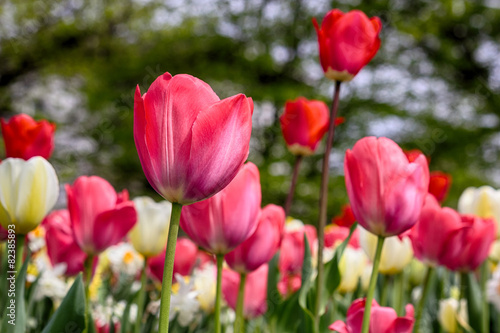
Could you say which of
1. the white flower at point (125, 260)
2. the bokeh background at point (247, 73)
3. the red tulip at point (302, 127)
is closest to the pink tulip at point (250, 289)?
the red tulip at point (302, 127)

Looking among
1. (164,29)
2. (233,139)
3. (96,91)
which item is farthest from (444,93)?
(233,139)

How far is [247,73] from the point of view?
6152mm

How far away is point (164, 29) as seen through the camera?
7.05 meters

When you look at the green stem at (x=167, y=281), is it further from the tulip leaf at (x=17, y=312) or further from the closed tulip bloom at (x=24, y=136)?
the closed tulip bloom at (x=24, y=136)

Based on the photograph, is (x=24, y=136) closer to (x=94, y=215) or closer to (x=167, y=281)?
(x=94, y=215)

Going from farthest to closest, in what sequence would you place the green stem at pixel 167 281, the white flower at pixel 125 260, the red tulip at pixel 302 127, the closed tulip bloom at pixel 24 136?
the white flower at pixel 125 260, the red tulip at pixel 302 127, the closed tulip bloom at pixel 24 136, the green stem at pixel 167 281

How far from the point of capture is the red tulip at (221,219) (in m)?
0.55

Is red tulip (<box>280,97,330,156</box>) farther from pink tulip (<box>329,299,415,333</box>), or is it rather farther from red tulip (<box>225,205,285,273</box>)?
pink tulip (<box>329,299,415,333</box>)

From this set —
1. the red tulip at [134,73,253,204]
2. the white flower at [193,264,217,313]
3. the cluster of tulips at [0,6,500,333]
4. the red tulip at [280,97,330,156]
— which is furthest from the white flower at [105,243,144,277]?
the red tulip at [134,73,253,204]

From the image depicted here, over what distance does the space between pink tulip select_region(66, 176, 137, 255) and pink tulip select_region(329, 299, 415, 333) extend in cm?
33

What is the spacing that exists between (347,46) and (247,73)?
561 cm

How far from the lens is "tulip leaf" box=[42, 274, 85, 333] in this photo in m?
0.51

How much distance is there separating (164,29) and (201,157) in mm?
7039

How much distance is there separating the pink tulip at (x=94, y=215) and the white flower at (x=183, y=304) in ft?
0.42
